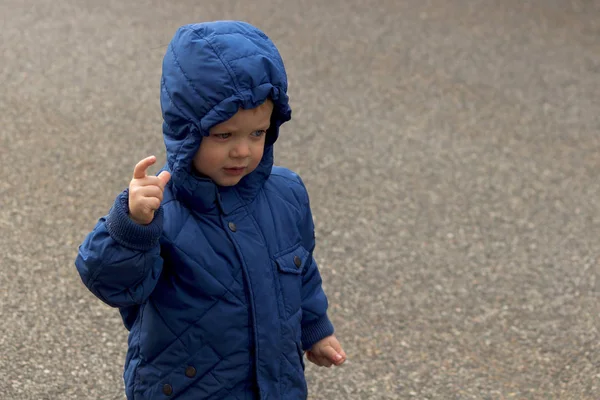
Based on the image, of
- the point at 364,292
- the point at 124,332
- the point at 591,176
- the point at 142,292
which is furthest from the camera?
A: the point at 591,176

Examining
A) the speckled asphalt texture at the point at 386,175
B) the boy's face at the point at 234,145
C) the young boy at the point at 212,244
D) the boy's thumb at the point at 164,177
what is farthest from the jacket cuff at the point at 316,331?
the speckled asphalt texture at the point at 386,175

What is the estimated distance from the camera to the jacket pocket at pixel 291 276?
2695 mm

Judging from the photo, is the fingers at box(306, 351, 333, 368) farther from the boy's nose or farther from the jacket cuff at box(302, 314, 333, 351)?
the boy's nose

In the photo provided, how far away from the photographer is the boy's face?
2525mm

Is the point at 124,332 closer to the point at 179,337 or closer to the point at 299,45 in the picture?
the point at 179,337

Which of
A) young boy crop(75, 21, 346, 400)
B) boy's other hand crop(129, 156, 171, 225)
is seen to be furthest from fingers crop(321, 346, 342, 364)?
boy's other hand crop(129, 156, 171, 225)

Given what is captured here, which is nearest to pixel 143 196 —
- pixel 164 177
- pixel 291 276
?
pixel 164 177

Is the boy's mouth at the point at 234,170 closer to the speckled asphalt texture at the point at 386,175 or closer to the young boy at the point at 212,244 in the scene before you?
the young boy at the point at 212,244

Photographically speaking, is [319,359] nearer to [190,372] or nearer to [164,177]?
[190,372]

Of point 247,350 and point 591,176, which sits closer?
point 247,350

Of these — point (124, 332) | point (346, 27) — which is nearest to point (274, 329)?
point (124, 332)

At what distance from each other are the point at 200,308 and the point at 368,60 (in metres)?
5.14

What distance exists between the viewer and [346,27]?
8.10 metres

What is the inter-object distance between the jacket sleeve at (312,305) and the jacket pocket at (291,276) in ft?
0.46
